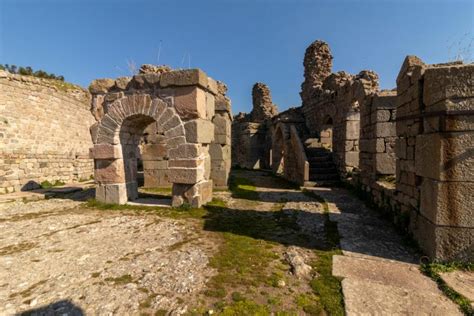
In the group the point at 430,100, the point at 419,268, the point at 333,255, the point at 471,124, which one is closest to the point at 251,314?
the point at 333,255

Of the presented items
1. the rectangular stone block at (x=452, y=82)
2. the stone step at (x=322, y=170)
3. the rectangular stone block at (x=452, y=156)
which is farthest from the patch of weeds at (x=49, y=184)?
the rectangular stone block at (x=452, y=82)

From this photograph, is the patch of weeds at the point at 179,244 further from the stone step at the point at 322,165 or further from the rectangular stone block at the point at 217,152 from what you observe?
the stone step at the point at 322,165

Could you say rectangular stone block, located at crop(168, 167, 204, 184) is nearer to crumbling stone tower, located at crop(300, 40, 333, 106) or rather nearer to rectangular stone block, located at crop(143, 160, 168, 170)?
rectangular stone block, located at crop(143, 160, 168, 170)

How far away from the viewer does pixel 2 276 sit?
278 cm

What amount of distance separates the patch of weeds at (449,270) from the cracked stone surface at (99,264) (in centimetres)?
235

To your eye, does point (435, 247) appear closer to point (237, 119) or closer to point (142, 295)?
point (142, 295)

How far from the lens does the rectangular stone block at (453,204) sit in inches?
110

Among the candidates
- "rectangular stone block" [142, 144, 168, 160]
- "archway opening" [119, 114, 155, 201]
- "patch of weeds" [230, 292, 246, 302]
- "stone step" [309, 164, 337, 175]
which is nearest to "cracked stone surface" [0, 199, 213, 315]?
"patch of weeds" [230, 292, 246, 302]

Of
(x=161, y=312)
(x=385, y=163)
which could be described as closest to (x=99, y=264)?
(x=161, y=312)

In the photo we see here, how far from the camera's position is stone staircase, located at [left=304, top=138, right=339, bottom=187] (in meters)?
8.97

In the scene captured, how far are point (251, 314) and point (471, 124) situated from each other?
306cm

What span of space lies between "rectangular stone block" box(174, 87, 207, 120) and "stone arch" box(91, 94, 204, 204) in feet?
0.54

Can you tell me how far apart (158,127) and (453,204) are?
5481mm

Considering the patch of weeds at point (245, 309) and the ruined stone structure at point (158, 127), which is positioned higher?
the ruined stone structure at point (158, 127)
